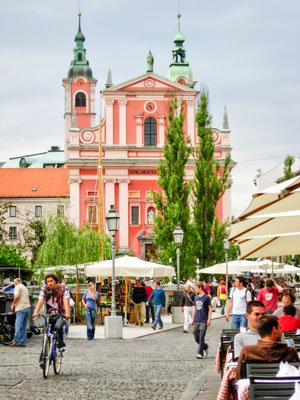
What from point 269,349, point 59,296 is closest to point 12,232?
point 59,296

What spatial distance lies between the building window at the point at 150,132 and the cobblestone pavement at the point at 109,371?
156ft

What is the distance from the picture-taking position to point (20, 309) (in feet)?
60.5

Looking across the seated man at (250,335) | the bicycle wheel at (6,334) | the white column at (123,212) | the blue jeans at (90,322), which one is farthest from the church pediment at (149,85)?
the seated man at (250,335)

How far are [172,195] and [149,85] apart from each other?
17.2 m

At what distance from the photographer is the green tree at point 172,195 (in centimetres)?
5084

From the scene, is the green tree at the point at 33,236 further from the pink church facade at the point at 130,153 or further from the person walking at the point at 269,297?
the person walking at the point at 269,297

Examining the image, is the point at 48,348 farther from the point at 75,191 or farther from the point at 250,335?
the point at 75,191

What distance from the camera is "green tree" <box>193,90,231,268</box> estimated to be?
165 ft

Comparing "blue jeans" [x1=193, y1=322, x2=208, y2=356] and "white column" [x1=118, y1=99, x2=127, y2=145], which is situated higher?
"white column" [x1=118, y1=99, x2=127, y2=145]

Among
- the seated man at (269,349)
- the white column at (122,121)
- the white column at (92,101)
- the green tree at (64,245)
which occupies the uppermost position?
the white column at (92,101)

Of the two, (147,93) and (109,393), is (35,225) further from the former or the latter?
(109,393)

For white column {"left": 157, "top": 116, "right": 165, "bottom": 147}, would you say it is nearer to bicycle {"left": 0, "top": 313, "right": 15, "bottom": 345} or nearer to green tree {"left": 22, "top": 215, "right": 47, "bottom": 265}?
green tree {"left": 22, "top": 215, "right": 47, "bottom": 265}

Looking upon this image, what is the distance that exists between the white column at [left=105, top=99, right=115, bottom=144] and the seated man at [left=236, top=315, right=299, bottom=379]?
59879 millimetres

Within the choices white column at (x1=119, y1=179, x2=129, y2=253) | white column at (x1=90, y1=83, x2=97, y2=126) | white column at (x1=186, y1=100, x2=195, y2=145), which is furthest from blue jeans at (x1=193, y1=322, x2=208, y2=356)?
white column at (x1=90, y1=83, x2=97, y2=126)
